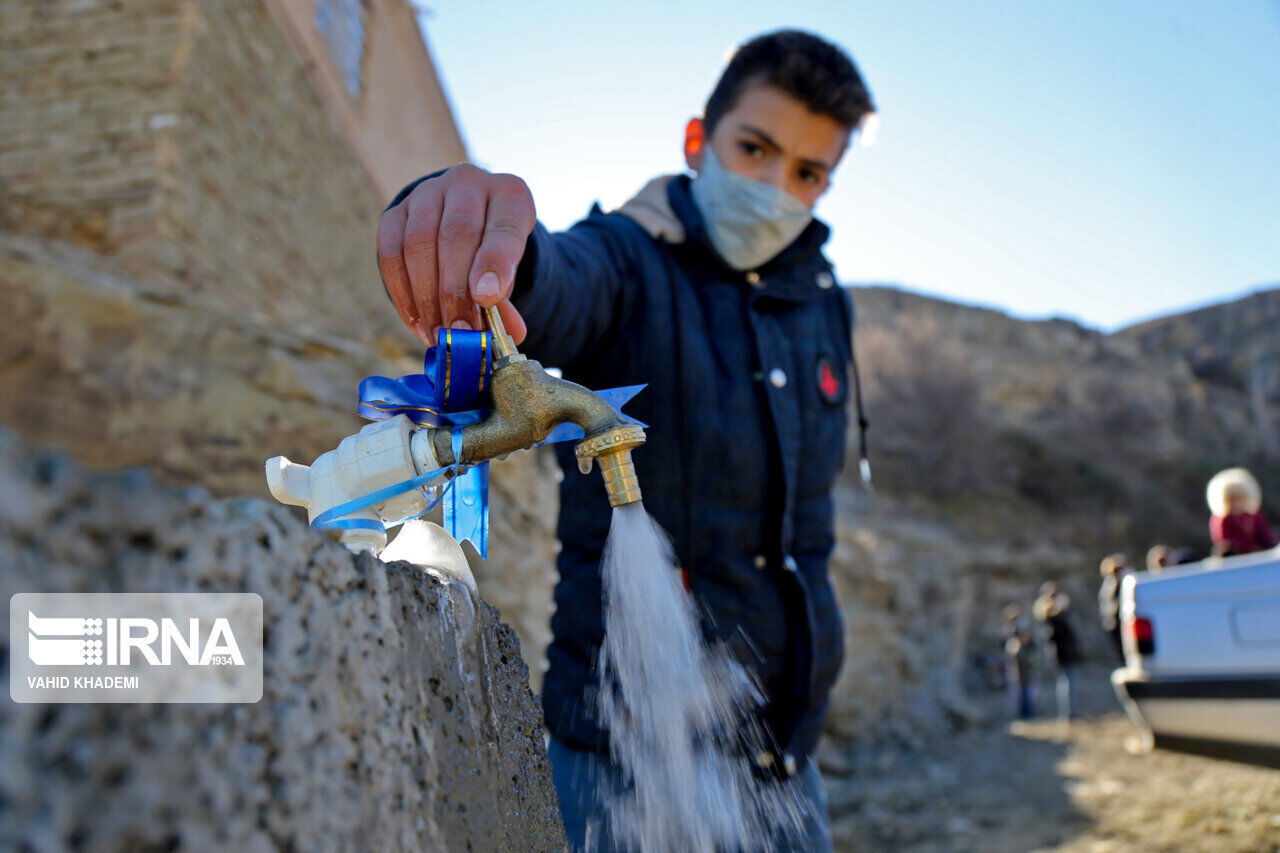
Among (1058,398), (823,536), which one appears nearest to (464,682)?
(823,536)

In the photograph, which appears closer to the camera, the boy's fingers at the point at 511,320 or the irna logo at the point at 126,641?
the irna logo at the point at 126,641

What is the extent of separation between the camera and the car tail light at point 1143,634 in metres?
4.66

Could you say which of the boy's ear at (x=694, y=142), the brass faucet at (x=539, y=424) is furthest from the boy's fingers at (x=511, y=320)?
the boy's ear at (x=694, y=142)

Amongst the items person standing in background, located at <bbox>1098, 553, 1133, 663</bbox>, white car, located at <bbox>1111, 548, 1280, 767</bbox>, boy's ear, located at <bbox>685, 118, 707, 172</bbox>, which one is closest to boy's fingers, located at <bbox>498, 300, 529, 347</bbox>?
boy's ear, located at <bbox>685, 118, 707, 172</bbox>

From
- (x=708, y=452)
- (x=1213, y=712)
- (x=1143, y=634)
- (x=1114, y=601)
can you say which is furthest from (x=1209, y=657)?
(x=708, y=452)

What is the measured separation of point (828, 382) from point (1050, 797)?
493 cm

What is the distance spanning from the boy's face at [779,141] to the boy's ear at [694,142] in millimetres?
145

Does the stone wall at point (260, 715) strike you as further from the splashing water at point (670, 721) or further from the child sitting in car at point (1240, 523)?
the child sitting in car at point (1240, 523)

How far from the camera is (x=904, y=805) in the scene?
5.41 m

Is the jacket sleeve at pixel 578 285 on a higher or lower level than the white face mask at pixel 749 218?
lower

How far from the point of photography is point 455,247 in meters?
0.84

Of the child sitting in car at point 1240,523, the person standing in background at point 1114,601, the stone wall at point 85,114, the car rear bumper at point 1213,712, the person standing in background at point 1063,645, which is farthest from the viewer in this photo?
the person standing in background at point 1063,645

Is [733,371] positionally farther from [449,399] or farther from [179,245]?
[179,245]

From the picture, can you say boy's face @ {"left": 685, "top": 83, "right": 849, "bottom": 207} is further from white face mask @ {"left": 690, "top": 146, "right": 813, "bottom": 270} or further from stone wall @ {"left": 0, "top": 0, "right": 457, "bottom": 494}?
stone wall @ {"left": 0, "top": 0, "right": 457, "bottom": 494}
